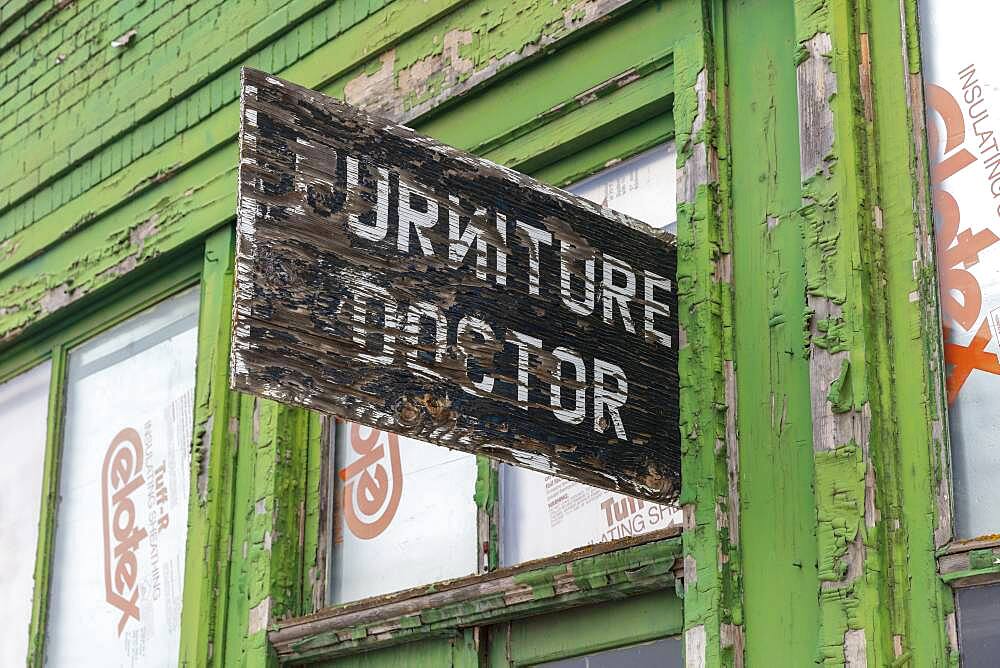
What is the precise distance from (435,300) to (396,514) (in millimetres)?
1777

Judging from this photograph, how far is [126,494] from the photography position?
5.93 meters

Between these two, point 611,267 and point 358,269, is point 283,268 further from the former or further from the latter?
point 611,267

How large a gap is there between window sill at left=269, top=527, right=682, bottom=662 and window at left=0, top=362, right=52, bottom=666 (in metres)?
1.75

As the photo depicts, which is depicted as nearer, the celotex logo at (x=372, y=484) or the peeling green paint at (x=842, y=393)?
the peeling green paint at (x=842, y=393)

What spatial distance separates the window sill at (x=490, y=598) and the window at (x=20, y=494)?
A: 175cm

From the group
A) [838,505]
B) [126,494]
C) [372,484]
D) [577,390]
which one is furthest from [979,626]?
Answer: [126,494]

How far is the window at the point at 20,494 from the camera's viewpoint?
6246 mm

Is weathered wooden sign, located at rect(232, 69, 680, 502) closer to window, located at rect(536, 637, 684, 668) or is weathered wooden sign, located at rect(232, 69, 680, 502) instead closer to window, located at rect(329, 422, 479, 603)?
window, located at rect(536, 637, 684, 668)

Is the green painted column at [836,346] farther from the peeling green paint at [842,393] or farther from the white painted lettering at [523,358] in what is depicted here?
the white painted lettering at [523,358]

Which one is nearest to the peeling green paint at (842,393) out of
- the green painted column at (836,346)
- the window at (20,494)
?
the green painted column at (836,346)

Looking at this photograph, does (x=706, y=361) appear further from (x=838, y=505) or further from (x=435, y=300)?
(x=435, y=300)

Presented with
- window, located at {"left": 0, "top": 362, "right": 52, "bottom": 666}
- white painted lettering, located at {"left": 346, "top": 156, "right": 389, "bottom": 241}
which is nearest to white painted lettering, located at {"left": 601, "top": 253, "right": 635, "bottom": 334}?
white painted lettering, located at {"left": 346, "top": 156, "right": 389, "bottom": 241}

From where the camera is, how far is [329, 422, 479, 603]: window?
477 cm

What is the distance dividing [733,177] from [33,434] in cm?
371
